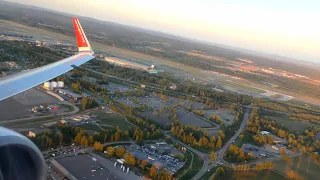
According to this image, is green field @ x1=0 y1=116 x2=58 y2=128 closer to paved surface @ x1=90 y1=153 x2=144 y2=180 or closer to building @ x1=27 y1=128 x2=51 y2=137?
building @ x1=27 y1=128 x2=51 y2=137

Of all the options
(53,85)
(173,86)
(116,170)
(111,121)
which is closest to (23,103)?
(53,85)

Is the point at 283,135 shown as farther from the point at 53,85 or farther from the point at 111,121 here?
the point at 53,85

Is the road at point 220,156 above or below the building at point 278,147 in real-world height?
below

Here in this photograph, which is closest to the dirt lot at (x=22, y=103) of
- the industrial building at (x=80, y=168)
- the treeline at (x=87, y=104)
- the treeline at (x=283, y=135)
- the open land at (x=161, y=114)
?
the treeline at (x=87, y=104)

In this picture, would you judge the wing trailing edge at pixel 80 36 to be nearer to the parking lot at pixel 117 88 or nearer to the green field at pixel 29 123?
the green field at pixel 29 123

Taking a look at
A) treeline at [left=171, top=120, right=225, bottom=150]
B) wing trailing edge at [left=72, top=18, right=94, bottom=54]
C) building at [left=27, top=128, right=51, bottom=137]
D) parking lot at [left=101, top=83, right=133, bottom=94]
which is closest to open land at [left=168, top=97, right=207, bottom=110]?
parking lot at [left=101, top=83, right=133, bottom=94]
